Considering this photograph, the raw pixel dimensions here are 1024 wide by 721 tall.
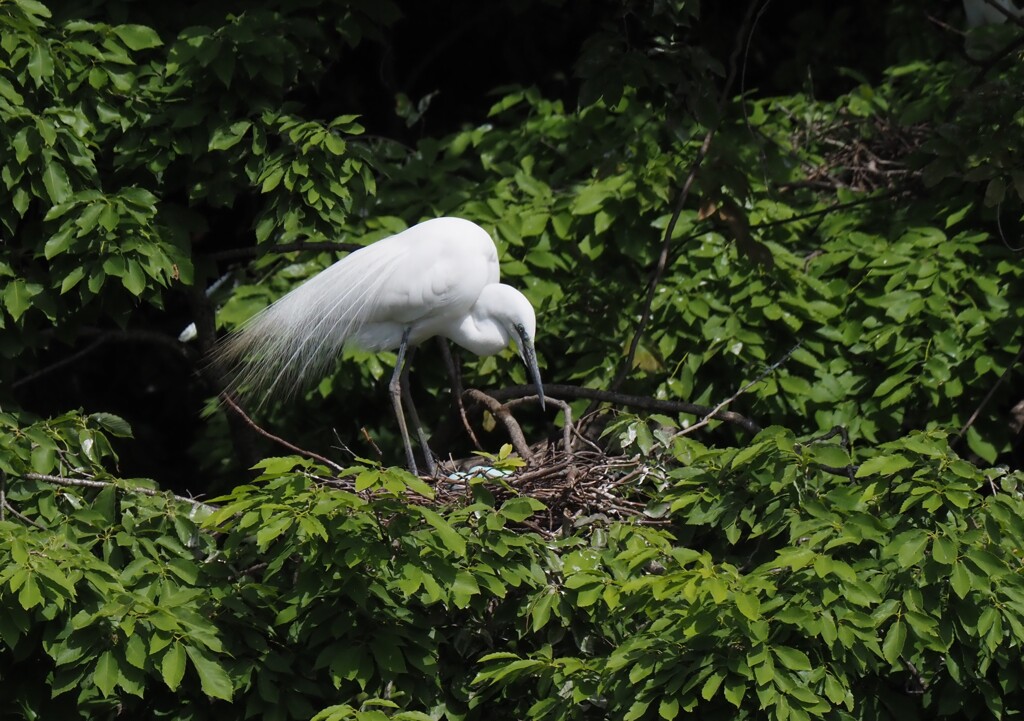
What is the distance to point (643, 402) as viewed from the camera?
4.34 m

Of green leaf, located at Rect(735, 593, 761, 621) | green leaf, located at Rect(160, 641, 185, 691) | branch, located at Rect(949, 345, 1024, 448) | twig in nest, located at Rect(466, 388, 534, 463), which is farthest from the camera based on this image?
branch, located at Rect(949, 345, 1024, 448)

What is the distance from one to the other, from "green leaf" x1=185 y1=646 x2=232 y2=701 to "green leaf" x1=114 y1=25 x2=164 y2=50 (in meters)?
2.08

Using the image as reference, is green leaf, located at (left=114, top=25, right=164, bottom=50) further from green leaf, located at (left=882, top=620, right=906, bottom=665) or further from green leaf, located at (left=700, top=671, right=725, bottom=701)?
green leaf, located at (left=882, top=620, right=906, bottom=665)

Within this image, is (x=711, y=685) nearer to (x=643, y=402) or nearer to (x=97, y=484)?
(x=643, y=402)

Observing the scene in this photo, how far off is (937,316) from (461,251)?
4.98ft

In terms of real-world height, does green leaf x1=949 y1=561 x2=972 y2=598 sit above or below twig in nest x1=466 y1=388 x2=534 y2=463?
above

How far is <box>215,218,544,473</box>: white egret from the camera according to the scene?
14.9ft

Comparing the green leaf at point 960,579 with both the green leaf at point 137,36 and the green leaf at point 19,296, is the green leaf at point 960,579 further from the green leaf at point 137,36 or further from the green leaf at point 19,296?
the green leaf at point 137,36

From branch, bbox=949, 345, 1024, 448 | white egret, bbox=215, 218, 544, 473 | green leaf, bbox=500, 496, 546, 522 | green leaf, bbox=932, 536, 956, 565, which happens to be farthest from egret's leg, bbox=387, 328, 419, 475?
green leaf, bbox=932, 536, 956, 565

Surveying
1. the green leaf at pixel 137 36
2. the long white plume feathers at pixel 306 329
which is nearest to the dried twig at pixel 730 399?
the long white plume feathers at pixel 306 329

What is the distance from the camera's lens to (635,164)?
5.04m

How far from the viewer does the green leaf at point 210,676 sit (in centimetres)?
317

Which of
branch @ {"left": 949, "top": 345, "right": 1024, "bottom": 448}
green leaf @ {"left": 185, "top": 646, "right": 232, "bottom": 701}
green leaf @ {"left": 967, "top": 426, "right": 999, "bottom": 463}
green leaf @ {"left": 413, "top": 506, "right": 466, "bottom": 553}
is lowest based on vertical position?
green leaf @ {"left": 967, "top": 426, "right": 999, "bottom": 463}

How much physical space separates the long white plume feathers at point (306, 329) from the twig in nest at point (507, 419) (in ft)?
Result: 1.44
